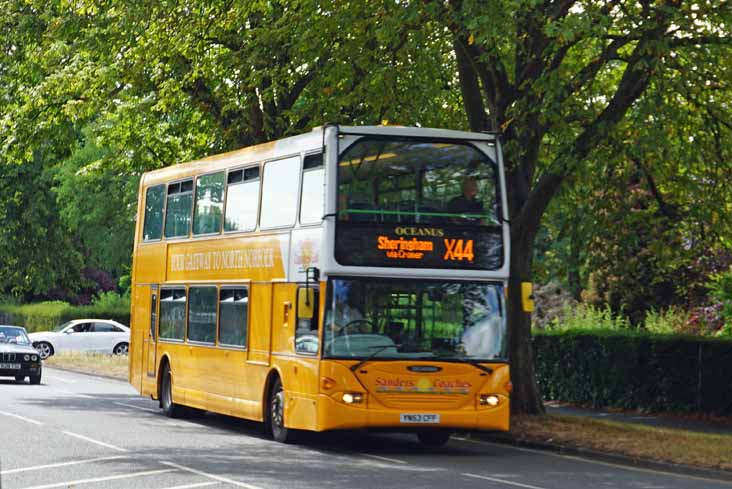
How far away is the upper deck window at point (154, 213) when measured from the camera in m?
25.5

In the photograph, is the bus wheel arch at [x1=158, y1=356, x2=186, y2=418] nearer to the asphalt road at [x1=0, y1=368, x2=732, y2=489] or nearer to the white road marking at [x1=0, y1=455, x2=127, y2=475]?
the asphalt road at [x1=0, y1=368, x2=732, y2=489]

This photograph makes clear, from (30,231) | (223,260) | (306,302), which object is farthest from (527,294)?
(30,231)

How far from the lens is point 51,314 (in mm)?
63000

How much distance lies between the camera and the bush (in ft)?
200

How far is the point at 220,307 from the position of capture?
22.3 metres

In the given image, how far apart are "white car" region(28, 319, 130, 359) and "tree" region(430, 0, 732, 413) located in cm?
3242

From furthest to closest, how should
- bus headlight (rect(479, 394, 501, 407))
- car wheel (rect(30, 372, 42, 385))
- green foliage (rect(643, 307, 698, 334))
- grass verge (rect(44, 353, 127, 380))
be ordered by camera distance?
grass verge (rect(44, 353, 127, 380)) < car wheel (rect(30, 372, 42, 385)) < green foliage (rect(643, 307, 698, 334)) < bus headlight (rect(479, 394, 501, 407))

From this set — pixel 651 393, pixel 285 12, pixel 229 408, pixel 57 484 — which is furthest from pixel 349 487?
pixel 651 393

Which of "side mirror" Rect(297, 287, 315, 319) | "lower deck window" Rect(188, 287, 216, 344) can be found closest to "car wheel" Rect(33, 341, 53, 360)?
"lower deck window" Rect(188, 287, 216, 344)

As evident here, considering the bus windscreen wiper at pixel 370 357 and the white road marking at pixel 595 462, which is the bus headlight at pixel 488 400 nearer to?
the white road marking at pixel 595 462

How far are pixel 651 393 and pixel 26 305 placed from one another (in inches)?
1771

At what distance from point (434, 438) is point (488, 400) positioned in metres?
1.89

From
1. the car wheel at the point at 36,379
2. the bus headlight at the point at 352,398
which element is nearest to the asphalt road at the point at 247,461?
the bus headlight at the point at 352,398

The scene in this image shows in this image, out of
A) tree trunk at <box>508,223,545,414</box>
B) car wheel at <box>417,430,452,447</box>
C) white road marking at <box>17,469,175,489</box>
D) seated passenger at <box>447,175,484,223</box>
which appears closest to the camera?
white road marking at <box>17,469,175,489</box>
